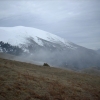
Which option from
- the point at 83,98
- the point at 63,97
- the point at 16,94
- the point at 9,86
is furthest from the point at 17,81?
the point at 83,98

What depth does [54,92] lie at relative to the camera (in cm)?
1438

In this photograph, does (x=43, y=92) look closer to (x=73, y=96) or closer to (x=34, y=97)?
(x=34, y=97)

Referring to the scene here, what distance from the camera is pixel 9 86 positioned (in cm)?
1366

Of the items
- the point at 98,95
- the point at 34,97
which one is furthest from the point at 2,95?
the point at 98,95

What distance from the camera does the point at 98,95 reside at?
55.8ft

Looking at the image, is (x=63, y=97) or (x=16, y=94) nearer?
(x=16, y=94)

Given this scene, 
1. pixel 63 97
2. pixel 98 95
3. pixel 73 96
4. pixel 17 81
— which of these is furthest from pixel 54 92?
pixel 98 95

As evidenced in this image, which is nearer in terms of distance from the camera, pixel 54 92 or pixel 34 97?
pixel 34 97

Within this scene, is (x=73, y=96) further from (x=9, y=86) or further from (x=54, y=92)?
(x=9, y=86)

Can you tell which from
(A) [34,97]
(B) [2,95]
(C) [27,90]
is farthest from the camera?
(C) [27,90]

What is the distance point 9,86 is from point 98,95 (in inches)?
443

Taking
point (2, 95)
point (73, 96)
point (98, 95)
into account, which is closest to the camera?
point (2, 95)

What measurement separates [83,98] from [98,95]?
323 cm

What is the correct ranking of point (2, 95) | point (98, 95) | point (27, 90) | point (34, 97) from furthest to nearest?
1. point (98, 95)
2. point (27, 90)
3. point (34, 97)
4. point (2, 95)
